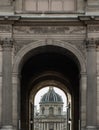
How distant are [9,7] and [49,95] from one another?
128m

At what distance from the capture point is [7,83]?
36.6 meters

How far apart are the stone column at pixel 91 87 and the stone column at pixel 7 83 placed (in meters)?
5.03

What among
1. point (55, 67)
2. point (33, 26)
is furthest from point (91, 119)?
point (55, 67)

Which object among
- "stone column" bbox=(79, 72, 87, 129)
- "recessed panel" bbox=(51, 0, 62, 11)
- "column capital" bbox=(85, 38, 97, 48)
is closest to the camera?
"column capital" bbox=(85, 38, 97, 48)

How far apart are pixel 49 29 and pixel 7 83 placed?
4480mm

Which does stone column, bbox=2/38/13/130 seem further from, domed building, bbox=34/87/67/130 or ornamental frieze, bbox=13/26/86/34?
domed building, bbox=34/87/67/130

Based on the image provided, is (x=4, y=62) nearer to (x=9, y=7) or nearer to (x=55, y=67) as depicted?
(x=9, y=7)

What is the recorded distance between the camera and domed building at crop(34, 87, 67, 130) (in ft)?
495

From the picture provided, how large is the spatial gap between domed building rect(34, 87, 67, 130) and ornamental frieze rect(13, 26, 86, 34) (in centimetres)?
10955

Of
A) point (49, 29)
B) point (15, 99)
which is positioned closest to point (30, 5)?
point (49, 29)

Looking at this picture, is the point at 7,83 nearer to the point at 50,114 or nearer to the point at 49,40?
the point at 49,40

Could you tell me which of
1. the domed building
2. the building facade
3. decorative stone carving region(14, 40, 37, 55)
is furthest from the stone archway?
the domed building

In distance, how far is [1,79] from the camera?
36.8 m

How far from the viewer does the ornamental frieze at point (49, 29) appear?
3700 cm
